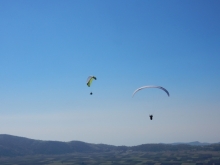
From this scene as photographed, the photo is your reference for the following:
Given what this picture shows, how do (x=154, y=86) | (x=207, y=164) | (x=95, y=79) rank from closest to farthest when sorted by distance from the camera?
(x=154, y=86), (x=95, y=79), (x=207, y=164)

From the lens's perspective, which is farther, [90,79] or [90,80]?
[90,80]

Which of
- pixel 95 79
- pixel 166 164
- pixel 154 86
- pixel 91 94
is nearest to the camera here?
pixel 154 86

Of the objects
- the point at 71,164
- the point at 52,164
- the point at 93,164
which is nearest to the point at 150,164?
the point at 93,164

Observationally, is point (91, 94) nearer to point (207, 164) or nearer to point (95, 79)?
point (95, 79)

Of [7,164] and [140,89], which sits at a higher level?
[140,89]

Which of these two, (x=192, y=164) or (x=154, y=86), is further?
(x=192, y=164)

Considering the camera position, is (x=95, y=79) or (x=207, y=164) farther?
(x=207, y=164)

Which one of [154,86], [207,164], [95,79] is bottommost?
[207,164]

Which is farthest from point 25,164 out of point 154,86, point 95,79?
point 154,86

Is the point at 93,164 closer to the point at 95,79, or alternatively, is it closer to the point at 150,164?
the point at 150,164
